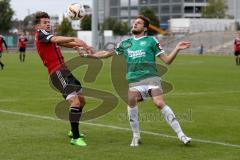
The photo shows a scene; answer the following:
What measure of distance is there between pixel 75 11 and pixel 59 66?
1.80 m

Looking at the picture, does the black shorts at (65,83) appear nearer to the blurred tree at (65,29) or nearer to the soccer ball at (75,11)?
the soccer ball at (75,11)

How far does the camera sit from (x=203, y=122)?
42.4 ft

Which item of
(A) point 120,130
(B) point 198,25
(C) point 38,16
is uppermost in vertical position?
(C) point 38,16

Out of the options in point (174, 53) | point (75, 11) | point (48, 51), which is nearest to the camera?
point (174, 53)

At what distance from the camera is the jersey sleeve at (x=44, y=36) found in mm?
10410

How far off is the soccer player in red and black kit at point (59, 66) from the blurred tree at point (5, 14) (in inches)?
3570

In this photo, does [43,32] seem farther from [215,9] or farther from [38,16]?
[215,9]

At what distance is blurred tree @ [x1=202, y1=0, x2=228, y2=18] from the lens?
4660 inches

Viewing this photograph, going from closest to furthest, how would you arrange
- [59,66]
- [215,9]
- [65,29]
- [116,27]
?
[59,66], [65,29], [116,27], [215,9]

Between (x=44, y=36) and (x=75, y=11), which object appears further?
(x=75, y=11)

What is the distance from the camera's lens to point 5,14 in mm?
99375

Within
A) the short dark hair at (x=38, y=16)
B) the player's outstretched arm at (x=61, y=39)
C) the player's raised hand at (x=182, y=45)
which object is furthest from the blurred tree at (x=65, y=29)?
the player's raised hand at (x=182, y=45)

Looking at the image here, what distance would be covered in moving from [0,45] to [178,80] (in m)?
15.0

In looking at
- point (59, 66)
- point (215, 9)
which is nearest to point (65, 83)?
point (59, 66)
